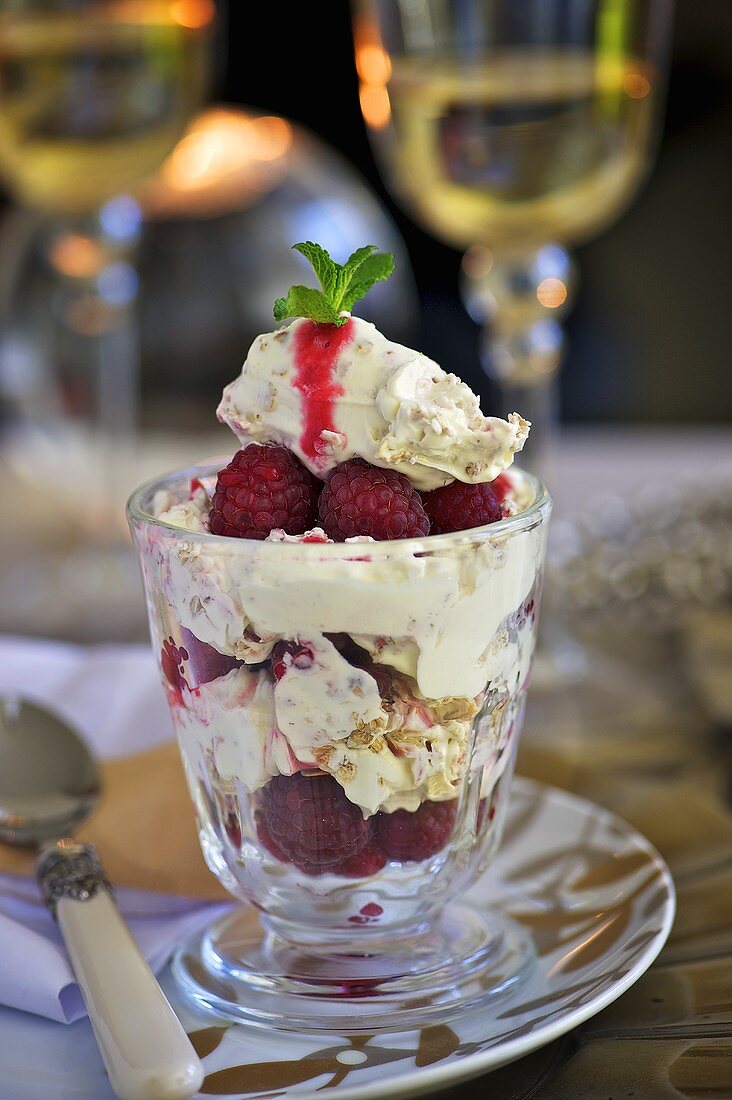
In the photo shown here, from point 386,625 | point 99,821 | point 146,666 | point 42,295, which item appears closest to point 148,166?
point 42,295

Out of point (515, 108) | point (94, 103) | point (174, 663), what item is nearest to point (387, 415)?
point (174, 663)

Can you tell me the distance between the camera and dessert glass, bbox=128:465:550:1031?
0.49 meters

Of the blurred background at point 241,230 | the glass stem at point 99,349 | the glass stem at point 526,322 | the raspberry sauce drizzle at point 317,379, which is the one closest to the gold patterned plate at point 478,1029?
the raspberry sauce drizzle at point 317,379

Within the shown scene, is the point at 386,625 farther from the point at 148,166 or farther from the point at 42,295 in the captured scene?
the point at 42,295

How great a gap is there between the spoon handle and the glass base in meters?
0.04

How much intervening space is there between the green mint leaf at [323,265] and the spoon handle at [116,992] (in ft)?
0.94

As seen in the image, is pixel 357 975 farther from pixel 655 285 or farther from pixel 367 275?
pixel 655 285

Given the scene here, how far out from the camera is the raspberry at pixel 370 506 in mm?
507

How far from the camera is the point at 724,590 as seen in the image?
98 centimetres

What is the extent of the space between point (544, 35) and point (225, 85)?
145 centimetres

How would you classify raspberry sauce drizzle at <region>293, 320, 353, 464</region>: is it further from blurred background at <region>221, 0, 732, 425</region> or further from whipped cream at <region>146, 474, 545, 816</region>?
blurred background at <region>221, 0, 732, 425</region>

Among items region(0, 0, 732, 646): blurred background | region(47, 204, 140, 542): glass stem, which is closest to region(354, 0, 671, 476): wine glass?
region(0, 0, 732, 646): blurred background

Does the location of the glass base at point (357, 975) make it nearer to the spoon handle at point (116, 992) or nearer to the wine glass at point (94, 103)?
the spoon handle at point (116, 992)

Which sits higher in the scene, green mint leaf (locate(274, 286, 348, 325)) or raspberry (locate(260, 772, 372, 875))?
green mint leaf (locate(274, 286, 348, 325))
